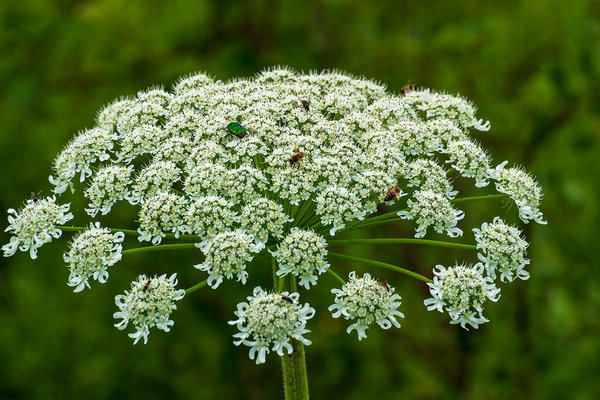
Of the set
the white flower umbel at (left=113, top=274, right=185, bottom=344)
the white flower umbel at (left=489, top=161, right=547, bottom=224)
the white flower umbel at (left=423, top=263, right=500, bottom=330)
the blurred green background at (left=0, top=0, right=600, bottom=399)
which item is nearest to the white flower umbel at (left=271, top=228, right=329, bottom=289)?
the white flower umbel at (left=113, top=274, right=185, bottom=344)

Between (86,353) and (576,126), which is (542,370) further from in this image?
(86,353)

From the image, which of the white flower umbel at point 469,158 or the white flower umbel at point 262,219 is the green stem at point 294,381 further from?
the white flower umbel at point 469,158

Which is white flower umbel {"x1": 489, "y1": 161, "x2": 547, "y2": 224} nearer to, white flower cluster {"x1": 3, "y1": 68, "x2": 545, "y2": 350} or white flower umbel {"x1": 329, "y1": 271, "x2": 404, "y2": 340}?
white flower cluster {"x1": 3, "y1": 68, "x2": 545, "y2": 350}

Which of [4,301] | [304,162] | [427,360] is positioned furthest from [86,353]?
[304,162]

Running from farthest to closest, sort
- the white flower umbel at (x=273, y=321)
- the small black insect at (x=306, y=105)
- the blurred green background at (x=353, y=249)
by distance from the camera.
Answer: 1. the blurred green background at (x=353, y=249)
2. the small black insect at (x=306, y=105)
3. the white flower umbel at (x=273, y=321)

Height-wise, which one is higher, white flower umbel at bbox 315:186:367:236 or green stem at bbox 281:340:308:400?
white flower umbel at bbox 315:186:367:236

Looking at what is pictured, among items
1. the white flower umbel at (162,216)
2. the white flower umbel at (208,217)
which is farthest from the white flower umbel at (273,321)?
the white flower umbel at (162,216)
